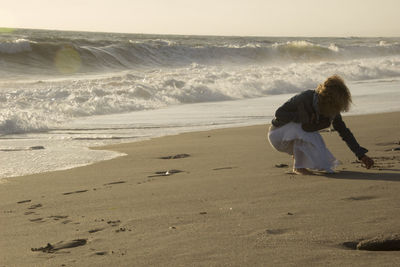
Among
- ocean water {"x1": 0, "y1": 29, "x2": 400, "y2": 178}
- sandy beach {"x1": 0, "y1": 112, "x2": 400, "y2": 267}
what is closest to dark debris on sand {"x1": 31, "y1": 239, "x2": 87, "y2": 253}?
sandy beach {"x1": 0, "y1": 112, "x2": 400, "y2": 267}

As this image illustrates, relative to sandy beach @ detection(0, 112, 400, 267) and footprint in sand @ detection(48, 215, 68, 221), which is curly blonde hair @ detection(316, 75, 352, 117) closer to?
sandy beach @ detection(0, 112, 400, 267)

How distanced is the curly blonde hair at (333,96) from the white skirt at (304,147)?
0.32m

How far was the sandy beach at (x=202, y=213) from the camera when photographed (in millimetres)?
3045

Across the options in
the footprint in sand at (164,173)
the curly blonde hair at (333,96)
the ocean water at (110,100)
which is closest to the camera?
the curly blonde hair at (333,96)

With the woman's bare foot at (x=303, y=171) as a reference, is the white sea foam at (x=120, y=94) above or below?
above

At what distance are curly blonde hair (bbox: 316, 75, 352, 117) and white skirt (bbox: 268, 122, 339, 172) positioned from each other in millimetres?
324

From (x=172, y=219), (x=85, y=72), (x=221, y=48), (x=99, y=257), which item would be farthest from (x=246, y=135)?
(x=221, y=48)

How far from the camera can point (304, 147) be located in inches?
210

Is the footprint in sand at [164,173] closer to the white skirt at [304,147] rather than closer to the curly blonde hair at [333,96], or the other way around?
the white skirt at [304,147]

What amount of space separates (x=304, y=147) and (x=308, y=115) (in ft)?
0.94

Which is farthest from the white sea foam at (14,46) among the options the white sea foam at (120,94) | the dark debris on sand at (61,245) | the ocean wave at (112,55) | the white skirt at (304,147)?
the dark debris on sand at (61,245)

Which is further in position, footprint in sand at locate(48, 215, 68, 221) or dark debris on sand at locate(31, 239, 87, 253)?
footprint in sand at locate(48, 215, 68, 221)

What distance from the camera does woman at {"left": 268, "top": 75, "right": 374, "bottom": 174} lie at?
16.6 feet

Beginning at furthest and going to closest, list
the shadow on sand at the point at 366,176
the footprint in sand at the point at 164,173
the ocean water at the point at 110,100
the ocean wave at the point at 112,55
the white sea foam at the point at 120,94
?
the ocean wave at the point at 112,55, the white sea foam at the point at 120,94, the ocean water at the point at 110,100, the footprint in sand at the point at 164,173, the shadow on sand at the point at 366,176
